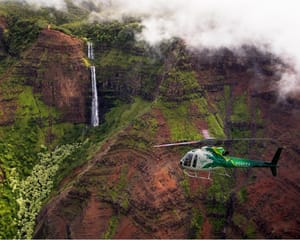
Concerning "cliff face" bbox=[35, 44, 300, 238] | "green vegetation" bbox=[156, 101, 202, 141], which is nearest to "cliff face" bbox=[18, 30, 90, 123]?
"cliff face" bbox=[35, 44, 300, 238]

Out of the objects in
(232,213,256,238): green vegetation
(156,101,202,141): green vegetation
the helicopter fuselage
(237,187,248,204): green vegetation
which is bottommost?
(232,213,256,238): green vegetation

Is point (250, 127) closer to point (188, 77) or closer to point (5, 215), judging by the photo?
point (188, 77)

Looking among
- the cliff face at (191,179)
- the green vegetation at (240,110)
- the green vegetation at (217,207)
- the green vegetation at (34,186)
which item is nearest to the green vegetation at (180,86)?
the cliff face at (191,179)

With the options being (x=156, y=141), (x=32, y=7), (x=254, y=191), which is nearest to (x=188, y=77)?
(x=156, y=141)

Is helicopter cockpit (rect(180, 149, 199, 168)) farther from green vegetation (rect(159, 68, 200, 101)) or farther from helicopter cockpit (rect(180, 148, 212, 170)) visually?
green vegetation (rect(159, 68, 200, 101))

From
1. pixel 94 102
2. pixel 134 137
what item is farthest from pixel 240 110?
pixel 94 102

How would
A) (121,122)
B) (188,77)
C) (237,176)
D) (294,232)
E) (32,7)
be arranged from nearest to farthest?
(294,232) < (237,176) < (188,77) < (121,122) < (32,7)
